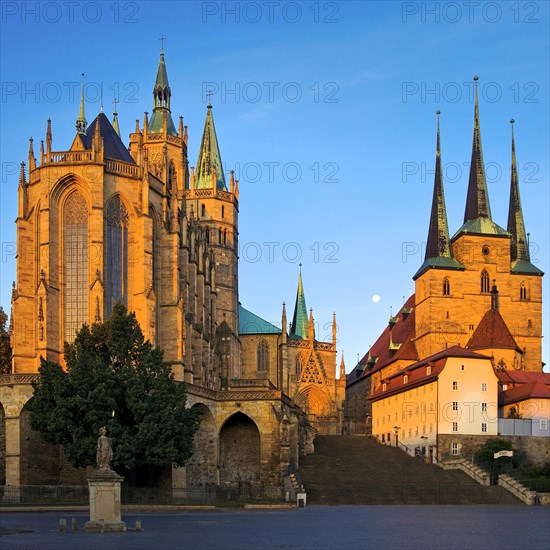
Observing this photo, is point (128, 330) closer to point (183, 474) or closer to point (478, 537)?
point (183, 474)

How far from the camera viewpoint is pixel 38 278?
68.0 meters

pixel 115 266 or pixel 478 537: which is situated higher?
pixel 115 266

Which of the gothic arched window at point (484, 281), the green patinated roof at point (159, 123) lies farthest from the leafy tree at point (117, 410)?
the gothic arched window at point (484, 281)

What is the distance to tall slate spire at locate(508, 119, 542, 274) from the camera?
11094 centimetres

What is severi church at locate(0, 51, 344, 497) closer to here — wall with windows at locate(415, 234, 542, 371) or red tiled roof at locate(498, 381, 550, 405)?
red tiled roof at locate(498, 381, 550, 405)

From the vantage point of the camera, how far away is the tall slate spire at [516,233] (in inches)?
4368

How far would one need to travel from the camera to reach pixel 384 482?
66188 millimetres

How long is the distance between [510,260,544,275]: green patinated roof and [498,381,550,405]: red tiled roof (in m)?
25.8

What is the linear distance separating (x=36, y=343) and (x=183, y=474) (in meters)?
12.2

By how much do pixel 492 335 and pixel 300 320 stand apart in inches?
1101

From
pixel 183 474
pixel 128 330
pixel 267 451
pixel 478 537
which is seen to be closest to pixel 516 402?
pixel 267 451

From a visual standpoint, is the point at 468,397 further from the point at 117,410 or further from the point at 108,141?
the point at 117,410

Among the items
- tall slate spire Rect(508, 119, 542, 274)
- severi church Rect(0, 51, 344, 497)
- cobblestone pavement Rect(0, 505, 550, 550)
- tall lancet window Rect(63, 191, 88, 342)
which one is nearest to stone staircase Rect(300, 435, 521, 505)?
severi church Rect(0, 51, 344, 497)

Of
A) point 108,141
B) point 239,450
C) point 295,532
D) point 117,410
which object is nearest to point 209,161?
point 108,141
